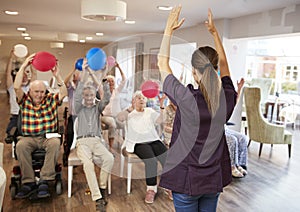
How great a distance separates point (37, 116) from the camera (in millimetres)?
3098

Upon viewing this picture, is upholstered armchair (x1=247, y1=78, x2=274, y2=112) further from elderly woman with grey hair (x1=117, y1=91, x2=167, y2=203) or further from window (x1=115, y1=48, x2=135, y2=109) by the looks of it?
window (x1=115, y1=48, x2=135, y2=109)

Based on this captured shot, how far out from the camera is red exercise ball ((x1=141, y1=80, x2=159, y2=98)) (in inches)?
102

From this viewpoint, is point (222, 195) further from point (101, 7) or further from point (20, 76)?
point (20, 76)

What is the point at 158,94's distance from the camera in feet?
8.82

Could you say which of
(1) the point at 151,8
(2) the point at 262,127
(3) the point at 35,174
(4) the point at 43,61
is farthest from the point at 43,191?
(2) the point at 262,127

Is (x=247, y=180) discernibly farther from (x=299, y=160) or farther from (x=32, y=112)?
(x=32, y=112)

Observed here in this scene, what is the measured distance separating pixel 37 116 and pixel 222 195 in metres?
2.13

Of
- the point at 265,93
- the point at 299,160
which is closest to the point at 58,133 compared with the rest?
the point at 299,160

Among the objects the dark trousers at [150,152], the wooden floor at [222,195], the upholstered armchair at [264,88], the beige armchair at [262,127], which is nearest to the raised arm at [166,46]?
the dark trousers at [150,152]

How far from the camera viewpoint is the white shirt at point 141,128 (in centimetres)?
289

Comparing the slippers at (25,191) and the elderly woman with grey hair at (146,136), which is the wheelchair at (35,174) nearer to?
the slippers at (25,191)

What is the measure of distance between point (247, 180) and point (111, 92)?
2142 millimetres

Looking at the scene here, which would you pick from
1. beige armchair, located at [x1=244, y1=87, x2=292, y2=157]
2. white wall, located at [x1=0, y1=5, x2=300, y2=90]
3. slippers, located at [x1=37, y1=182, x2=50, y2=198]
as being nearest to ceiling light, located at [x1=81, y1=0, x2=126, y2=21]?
white wall, located at [x1=0, y1=5, x2=300, y2=90]

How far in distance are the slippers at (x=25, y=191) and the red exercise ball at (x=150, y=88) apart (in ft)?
4.72
